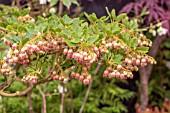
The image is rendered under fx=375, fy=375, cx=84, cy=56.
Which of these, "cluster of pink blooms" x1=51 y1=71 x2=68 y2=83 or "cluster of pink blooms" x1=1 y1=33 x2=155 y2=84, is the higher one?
"cluster of pink blooms" x1=1 y1=33 x2=155 y2=84

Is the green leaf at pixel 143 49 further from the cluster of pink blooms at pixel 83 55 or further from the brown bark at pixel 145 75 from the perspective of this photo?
the brown bark at pixel 145 75

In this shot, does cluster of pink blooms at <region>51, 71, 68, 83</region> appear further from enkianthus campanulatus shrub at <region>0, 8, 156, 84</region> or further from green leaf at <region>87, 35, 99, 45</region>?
green leaf at <region>87, 35, 99, 45</region>

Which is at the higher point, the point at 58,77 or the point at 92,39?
the point at 92,39

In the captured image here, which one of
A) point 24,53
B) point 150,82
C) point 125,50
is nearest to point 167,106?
point 150,82

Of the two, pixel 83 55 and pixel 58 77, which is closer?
pixel 83 55

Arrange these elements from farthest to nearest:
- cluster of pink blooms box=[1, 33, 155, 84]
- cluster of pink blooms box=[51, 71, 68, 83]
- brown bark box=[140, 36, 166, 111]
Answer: brown bark box=[140, 36, 166, 111], cluster of pink blooms box=[51, 71, 68, 83], cluster of pink blooms box=[1, 33, 155, 84]

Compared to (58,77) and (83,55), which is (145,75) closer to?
(58,77)

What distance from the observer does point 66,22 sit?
1247 millimetres

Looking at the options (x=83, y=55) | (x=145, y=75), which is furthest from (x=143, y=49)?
(x=145, y=75)

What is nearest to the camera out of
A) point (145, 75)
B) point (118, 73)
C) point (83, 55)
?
point (83, 55)

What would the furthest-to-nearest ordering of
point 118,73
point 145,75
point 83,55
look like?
point 145,75 < point 118,73 < point 83,55

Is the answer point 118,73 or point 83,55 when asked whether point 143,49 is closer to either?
point 118,73

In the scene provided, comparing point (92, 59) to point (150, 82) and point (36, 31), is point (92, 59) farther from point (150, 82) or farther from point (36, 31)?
point (150, 82)

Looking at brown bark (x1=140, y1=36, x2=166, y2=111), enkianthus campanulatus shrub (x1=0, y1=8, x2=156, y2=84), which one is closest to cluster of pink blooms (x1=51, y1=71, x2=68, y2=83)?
enkianthus campanulatus shrub (x1=0, y1=8, x2=156, y2=84)
